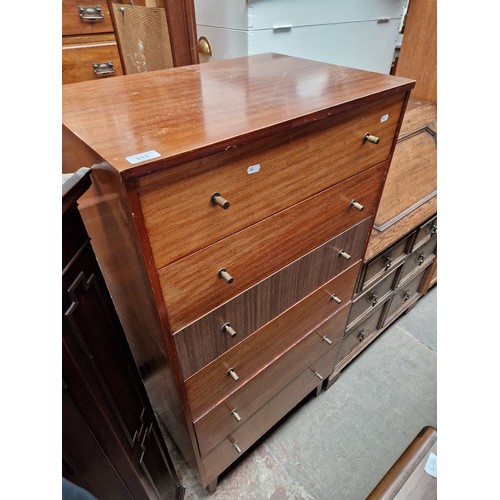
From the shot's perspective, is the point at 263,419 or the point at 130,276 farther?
the point at 263,419

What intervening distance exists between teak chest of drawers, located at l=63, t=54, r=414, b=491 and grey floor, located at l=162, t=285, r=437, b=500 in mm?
337

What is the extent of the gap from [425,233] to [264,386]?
3.34 ft

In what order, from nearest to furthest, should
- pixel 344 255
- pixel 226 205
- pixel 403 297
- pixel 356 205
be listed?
pixel 226 205 → pixel 356 205 → pixel 344 255 → pixel 403 297

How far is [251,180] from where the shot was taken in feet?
1.96

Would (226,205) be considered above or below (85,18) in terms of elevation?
below

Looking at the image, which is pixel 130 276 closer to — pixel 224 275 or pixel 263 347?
pixel 224 275

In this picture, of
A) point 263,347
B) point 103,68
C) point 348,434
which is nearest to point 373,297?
point 348,434

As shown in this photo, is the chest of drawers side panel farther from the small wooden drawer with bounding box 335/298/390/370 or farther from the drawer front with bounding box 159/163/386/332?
the small wooden drawer with bounding box 335/298/390/370

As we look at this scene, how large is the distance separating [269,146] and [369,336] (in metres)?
1.42

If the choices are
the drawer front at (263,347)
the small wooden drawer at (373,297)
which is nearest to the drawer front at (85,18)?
the drawer front at (263,347)

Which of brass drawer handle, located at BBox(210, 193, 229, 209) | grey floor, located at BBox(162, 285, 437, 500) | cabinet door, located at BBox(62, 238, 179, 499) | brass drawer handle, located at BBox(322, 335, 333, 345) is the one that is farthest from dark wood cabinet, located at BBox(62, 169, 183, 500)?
brass drawer handle, located at BBox(322, 335, 333, 345)

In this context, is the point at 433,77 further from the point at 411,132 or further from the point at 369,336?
the point at 369,336

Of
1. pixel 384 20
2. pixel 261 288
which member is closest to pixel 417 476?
pixel 261 288

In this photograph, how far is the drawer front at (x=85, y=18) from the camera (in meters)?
1.40
